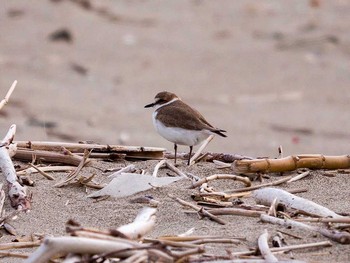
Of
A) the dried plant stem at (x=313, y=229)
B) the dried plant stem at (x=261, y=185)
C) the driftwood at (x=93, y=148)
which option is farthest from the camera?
the driftwood at (x=93, y=148)

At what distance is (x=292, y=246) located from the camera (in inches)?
144

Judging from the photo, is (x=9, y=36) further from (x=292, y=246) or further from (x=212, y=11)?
(x=292, y=246)

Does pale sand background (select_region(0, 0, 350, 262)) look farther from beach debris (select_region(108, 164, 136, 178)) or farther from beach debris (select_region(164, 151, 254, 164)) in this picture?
beach debris (select_region(108, 164, 136, 178))

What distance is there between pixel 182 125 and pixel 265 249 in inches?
90.9

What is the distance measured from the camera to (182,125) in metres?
5.77

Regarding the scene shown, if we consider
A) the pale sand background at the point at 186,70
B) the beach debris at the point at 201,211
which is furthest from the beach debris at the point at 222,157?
the pale sand background at the point at 186,70

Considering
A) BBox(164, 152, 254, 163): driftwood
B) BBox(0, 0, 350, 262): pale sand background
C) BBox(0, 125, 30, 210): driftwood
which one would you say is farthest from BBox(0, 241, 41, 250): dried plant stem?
BBox(0, 0, 350, 262): pale sand background

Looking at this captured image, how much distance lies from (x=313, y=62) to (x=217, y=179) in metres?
8.41

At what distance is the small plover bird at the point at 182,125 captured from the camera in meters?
5.72

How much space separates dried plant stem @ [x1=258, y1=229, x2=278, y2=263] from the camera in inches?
135

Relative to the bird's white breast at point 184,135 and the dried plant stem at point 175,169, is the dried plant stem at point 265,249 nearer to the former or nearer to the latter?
the dried plant stem at point 175,169

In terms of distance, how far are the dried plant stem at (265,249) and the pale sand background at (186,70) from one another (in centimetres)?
531

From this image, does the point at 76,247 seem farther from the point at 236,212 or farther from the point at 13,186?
the point at 13,186

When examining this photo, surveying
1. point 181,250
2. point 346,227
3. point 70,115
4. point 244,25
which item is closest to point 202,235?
point 181,250
